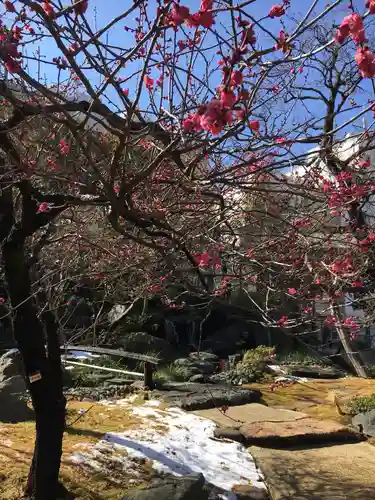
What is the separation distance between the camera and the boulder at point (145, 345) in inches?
519

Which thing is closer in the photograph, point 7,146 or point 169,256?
Answer: point 7,146

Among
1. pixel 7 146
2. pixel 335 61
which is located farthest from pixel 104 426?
pixel 335 61

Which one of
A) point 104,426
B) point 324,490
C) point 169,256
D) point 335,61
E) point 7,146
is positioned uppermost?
point 335,61

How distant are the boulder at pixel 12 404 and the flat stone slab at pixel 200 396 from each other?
2.45m

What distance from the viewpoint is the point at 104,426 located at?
642 centimetres

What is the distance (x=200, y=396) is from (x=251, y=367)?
3.45 metres

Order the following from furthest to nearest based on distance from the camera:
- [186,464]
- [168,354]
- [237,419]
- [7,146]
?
1. [168,354]
2. [237,419]
3. [186,464]
4. [7,146]

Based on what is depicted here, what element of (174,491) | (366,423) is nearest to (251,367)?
(366,423)

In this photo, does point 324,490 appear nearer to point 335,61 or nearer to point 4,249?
point 4,249

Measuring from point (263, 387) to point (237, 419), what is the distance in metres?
3.58

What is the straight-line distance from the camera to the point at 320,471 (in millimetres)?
5441

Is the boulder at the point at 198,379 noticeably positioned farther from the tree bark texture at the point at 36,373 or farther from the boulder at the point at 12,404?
the tree bark texture at the point at 36,373

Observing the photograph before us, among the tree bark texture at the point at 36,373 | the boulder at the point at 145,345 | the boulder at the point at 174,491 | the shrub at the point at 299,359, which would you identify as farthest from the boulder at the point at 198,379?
the tree bark texture at the point at 36,373

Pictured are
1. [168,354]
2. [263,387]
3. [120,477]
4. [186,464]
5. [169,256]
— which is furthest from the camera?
[168,354]
